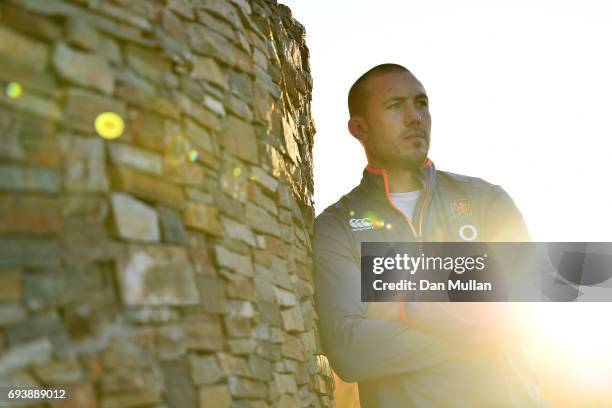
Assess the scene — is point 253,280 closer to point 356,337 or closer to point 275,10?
point 356,337

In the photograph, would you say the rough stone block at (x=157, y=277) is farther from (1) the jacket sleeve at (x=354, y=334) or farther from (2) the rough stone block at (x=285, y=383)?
(1) the jacket sleeve at (x=354, y=334)

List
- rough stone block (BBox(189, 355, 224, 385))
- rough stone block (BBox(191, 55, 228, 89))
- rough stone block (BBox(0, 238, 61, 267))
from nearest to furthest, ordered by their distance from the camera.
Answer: rough stone block (BBox(0, 238, 61, 267)), rough stone block (BBox(189, 355, 224, 385)), rough stone block (BBox(191, 55, 228, 89))

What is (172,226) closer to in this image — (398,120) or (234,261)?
(234,261)

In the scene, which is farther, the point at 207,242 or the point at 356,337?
the point at 356,337

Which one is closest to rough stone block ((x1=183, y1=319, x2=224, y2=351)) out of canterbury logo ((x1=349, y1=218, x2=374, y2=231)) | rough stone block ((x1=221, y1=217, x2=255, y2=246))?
rough stone block ((x1=221, y1=217, x2=255, y2=246))

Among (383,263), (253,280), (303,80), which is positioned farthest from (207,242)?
(303,80)

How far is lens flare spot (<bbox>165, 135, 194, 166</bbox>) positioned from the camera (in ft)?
7.96

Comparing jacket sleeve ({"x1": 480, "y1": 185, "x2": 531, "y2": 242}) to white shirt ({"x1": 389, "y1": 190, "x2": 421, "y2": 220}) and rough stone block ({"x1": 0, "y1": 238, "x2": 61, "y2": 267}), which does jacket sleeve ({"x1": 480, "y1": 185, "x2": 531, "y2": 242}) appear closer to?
white shirt ({"x1": 389, "y1": 190, "x2": 421, "y2": 220})

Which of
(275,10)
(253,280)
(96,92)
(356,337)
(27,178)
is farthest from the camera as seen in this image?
(275,10)

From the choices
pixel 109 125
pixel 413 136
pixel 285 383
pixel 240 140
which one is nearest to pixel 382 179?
pixel 413 136

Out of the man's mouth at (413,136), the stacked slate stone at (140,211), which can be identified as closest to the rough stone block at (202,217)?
the stacked slate stone at (140,211)

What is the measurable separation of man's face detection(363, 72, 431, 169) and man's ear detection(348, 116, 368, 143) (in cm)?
4

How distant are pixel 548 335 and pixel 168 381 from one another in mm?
2207

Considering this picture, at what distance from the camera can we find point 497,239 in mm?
3816
